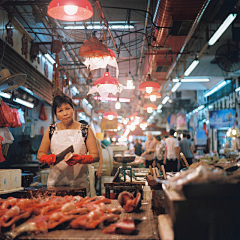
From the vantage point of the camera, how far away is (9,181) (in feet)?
11.4

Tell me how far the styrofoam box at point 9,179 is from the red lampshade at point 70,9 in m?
2.17

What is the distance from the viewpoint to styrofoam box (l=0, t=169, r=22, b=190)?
3377mm

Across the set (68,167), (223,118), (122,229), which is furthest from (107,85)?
Result: (223,118)

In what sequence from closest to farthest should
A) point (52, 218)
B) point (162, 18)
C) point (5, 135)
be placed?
point (52, 218) → point (5, 135) → point (162, 18)

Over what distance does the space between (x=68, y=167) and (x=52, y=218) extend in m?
1.71

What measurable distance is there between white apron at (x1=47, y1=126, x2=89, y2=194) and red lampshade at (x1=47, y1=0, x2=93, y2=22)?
1.62m

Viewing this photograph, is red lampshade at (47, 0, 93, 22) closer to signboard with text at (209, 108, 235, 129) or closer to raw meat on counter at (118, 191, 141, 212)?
raw meat on counter at (118, 191, 141, 212)

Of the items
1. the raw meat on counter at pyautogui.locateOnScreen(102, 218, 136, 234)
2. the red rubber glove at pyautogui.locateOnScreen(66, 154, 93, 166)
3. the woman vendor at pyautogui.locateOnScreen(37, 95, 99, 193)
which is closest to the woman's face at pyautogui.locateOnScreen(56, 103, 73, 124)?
the woman vendor at pyautogui.locateOnScreen(37, 95, 99, 193)

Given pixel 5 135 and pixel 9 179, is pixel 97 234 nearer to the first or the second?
pixel 9 179

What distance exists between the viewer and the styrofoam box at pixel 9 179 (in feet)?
11.1

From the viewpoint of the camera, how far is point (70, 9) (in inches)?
125

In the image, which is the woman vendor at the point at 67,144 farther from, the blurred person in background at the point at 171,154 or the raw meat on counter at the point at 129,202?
the blurred person in background at the point at 171,154

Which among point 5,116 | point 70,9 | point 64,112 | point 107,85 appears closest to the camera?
point 70,9

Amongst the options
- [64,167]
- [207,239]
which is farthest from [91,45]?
[207,239]
